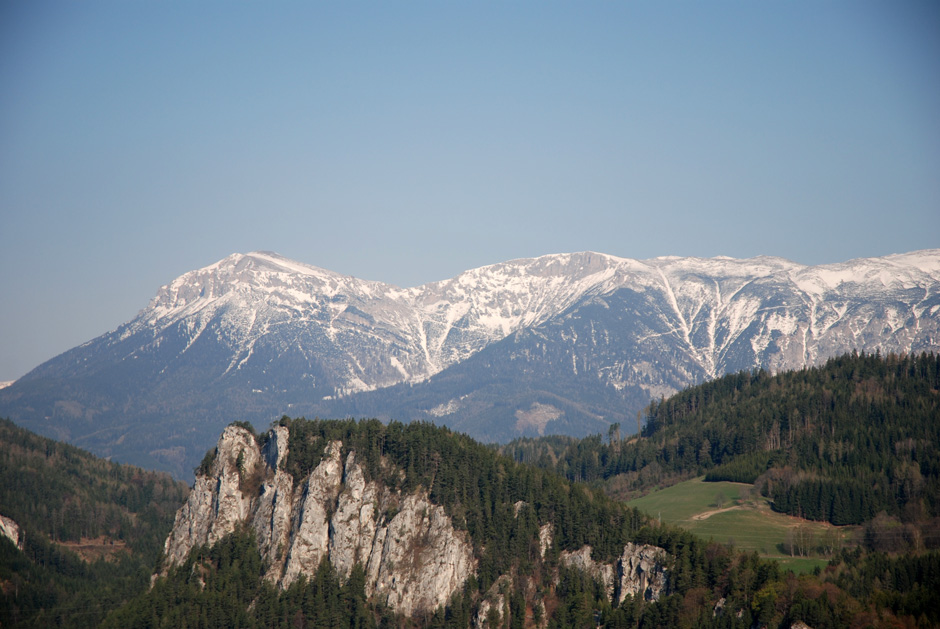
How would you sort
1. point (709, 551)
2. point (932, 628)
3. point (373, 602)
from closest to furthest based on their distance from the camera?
1. point (932, 628)
2. point (709, 551)
3. point (373, 602)

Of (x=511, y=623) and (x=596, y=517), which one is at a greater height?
(x=596, y=517)

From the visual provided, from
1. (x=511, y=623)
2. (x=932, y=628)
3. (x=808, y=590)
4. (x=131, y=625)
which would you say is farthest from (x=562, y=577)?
(x=131, y=625)

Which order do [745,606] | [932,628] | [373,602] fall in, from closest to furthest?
[932,628] < [745,606] < [373,602]

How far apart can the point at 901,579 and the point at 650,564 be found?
39.5m

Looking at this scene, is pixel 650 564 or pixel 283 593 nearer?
pixel 650 564

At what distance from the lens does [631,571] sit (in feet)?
607

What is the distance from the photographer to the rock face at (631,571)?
17980cm

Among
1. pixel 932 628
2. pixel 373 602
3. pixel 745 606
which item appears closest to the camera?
pixel 932 628

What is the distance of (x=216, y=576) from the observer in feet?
650

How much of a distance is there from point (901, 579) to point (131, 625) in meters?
129

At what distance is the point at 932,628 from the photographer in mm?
151750

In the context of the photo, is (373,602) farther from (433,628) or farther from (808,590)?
(808,590)

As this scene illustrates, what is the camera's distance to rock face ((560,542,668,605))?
590 feet

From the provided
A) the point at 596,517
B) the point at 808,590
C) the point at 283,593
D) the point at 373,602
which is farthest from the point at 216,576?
the point at 808,590
